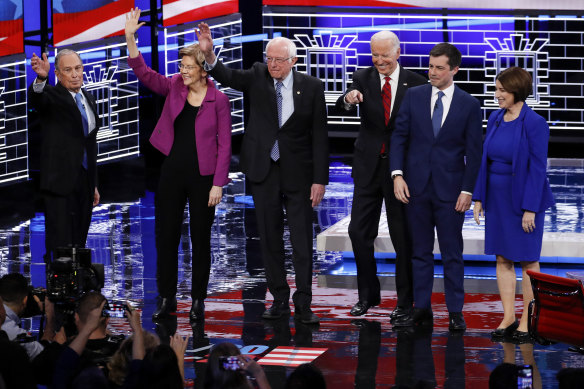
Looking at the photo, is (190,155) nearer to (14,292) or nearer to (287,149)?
(287,149)

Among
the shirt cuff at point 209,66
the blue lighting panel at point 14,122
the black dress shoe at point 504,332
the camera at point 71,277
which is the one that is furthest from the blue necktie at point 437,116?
the blue lighting panel at point 14,122

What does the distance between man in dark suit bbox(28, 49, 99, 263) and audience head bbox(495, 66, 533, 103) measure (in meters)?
2.19

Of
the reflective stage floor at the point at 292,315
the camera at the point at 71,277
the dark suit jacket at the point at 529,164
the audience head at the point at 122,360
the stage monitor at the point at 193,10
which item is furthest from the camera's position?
the stage monitor at the point at 193,10

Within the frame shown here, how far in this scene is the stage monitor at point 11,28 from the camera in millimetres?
9406

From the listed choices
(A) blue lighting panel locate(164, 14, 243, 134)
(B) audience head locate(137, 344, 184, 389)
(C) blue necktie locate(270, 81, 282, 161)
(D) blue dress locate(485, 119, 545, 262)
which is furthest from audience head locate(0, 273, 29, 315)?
(A) blue lighting panel locate(164, 14, 243, 134)

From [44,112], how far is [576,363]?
2919mm

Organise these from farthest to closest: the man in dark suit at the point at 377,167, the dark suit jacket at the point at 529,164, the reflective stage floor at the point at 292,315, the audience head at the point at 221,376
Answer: the man in dark suit at the point at 377,167 → the dark suit jacket at the point at 529,164 → the reflective stage floor at the point at 292,315 → the audience head at the point at 221,376

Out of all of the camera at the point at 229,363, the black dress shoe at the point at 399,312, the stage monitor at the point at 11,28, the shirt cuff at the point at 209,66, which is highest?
the stage monitor at the point at 11,28

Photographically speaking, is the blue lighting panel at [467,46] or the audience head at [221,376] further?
the blue lighting panel at [467,46]

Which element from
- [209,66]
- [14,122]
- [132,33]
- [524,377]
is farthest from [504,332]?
[14,122]

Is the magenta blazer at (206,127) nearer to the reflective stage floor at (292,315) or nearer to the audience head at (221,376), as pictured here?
the reflective stage floor at (292,315)

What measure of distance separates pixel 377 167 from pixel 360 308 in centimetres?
70

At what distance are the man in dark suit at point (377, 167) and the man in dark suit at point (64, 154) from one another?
54.6 inches

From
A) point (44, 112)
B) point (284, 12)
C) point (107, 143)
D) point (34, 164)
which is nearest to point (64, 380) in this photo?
point (44, 112)
